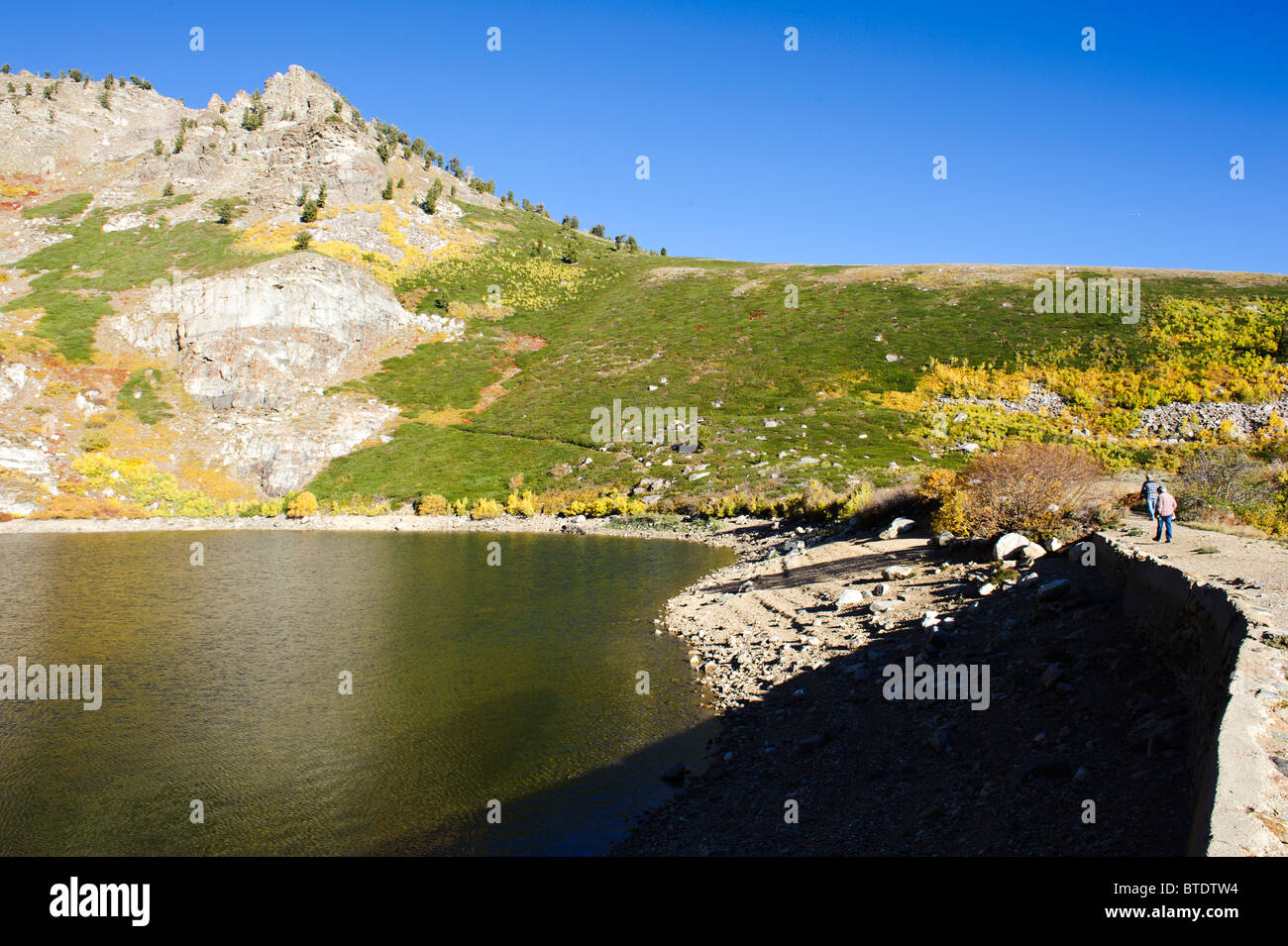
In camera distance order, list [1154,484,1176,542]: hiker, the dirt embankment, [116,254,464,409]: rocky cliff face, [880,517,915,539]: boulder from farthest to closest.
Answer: [116,254,464,409]: rocky cliff face → [880,517,915,539]: boulder → [1154,484,1176,542]: hiker → the dirt embankment

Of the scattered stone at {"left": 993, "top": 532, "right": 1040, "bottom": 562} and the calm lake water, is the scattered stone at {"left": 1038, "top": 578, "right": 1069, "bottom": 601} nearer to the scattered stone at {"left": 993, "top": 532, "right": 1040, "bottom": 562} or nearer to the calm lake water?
the scattered stone at {"left": 993, "top": 532, "right": 1040, "bottom": 562}

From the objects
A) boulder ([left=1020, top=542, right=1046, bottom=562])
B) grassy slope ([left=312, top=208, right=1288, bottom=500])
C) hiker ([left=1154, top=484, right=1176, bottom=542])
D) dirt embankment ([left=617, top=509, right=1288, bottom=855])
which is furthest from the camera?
grassy slope ([left=312, top=208, right=1288, bottom=500])

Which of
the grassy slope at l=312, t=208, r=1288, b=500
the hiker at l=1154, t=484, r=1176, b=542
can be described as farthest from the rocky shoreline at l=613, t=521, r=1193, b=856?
the grassy slope at l=312, t=208, r=1288, b=500

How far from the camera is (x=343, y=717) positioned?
16.7 m

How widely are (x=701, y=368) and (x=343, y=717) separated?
69.4 m

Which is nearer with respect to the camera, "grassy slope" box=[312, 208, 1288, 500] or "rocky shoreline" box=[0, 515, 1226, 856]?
"rocky shoreline" box=[0, 515, 1226, 856]

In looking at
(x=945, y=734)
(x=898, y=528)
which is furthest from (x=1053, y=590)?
(x=898, y=528)

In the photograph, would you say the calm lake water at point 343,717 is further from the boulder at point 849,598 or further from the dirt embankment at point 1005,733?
the boulder at point 849,598

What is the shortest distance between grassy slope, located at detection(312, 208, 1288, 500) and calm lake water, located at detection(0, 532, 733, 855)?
31516mm

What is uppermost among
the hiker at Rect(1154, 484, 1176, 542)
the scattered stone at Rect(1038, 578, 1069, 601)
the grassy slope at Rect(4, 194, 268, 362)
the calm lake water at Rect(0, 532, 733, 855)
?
the grassy slope at Rect(4, 194, 268, 362)

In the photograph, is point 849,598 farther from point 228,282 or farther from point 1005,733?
Answer: point 228,282

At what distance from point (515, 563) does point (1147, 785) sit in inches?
1270

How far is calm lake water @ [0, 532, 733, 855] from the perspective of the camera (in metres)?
11.9

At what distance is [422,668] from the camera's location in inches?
791
